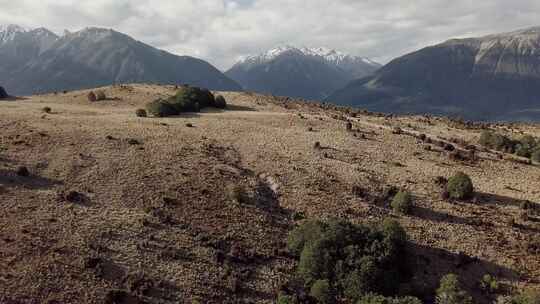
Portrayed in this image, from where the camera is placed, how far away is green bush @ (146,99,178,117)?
7969cm

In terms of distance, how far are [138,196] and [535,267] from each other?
3765cm

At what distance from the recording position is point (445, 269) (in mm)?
39844

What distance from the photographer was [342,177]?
5391 cm

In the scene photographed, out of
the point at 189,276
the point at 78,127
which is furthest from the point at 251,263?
the point at 78,127

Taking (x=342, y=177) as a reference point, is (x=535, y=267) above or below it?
below

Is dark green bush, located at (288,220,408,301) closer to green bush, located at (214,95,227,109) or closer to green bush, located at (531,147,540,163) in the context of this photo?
green bush, located at (531,147,540,163)

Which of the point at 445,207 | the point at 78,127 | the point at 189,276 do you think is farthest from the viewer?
the point at 78,127

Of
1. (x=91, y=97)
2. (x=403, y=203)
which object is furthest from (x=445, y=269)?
(x=91, y=97)

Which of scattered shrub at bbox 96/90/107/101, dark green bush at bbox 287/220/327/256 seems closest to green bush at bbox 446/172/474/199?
dark green bush at bbox 287/220/327/256

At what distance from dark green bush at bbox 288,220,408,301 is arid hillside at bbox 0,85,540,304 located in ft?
6.58

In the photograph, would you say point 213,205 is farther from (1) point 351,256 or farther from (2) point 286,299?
(1) point 351,256

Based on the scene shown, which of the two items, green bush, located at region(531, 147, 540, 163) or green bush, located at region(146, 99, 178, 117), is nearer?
green bush, located at region(531, 147, 540, 163)

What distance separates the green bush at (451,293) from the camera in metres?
33.4

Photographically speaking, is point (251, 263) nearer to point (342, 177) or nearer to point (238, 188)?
point (238, 188)
